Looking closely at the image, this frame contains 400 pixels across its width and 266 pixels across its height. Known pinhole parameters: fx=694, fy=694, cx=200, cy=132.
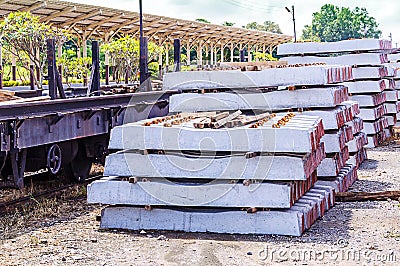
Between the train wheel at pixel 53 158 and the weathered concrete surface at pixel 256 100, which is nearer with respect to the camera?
the weathered concrete surface at pixel 256 100

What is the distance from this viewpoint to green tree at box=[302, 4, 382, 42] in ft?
384

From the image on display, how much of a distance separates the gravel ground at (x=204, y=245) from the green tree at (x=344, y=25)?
11014cm

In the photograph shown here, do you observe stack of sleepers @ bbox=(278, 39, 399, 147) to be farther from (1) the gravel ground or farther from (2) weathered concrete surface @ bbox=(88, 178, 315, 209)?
(2) weathered concrete surface @ bbox=(88, 178, 315, 209)

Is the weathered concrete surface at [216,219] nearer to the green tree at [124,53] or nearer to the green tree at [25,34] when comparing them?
the green tree at [25,34]

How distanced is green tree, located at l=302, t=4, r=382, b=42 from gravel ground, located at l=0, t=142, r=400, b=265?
110m

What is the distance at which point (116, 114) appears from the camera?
1147cm

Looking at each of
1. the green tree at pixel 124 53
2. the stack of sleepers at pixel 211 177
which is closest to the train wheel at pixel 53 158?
the stack of sleepers at pixel 211 177

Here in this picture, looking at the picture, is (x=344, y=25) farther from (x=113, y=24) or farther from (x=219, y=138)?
(x=219, y=138)

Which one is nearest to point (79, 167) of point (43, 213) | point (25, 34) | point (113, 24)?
point (43, 213)

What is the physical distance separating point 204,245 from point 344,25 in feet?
382

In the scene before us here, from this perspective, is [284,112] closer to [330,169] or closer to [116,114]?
[330,169]

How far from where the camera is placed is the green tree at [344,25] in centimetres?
11700

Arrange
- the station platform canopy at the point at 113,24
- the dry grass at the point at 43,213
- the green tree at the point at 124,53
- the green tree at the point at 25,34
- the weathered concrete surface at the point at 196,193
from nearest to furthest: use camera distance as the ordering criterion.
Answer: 1. the weathered concrete surface at the point at 196,193
2. the dry grass at the point at 43,213
3. the green tree at the point at 25,34
4. the station platform canopy at the point at 113,24
5. the green tree at the point at 124,53

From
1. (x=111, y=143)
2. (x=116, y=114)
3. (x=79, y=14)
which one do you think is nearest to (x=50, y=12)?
(x=79, y=14)
